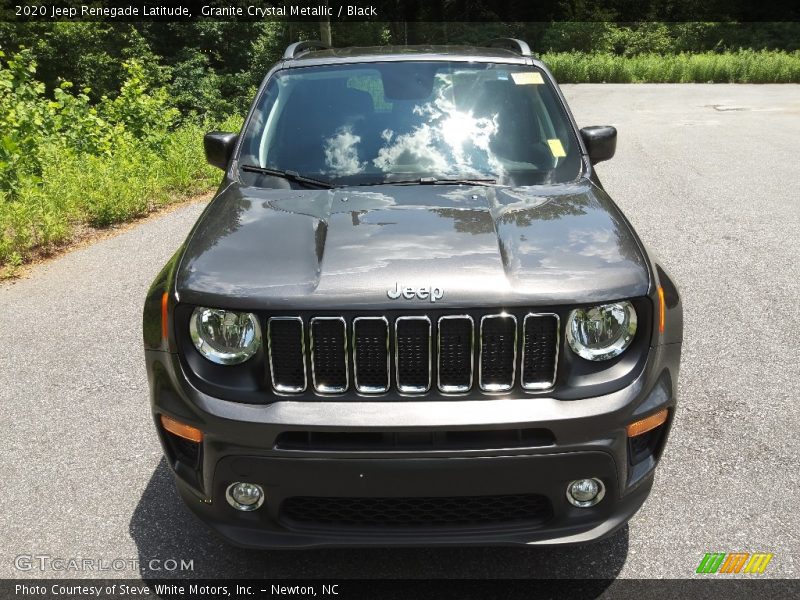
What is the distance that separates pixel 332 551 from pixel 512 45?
3.45 meters

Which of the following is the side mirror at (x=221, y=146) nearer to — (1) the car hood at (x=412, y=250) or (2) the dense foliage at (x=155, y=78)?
(1) the car hood at (x=412, y=250)

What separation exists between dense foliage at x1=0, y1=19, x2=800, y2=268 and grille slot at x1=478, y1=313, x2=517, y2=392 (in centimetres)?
599

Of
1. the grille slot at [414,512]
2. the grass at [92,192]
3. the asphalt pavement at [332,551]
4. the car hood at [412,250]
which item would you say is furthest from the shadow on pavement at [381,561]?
the grass at [92,192]

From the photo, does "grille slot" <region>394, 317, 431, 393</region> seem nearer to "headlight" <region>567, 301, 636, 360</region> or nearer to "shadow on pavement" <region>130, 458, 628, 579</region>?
"headlight" <region>567, 301, 636, 360</region>

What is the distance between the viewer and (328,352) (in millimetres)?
2617

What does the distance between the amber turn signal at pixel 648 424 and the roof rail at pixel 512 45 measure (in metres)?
2.71

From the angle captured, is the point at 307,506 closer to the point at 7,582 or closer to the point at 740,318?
→ the point at 7,582

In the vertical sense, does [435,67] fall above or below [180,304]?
above

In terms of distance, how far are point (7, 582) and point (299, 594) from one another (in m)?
1.14

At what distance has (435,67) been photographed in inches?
170

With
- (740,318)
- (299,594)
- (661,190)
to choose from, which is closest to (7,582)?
(299,594)

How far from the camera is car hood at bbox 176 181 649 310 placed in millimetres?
2611

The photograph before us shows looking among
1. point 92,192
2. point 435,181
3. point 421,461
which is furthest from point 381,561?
point 92,192

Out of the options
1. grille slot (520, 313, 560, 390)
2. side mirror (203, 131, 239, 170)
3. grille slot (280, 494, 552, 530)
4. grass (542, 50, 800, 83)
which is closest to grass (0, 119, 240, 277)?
side mirror (203, 131, 239, 170)
